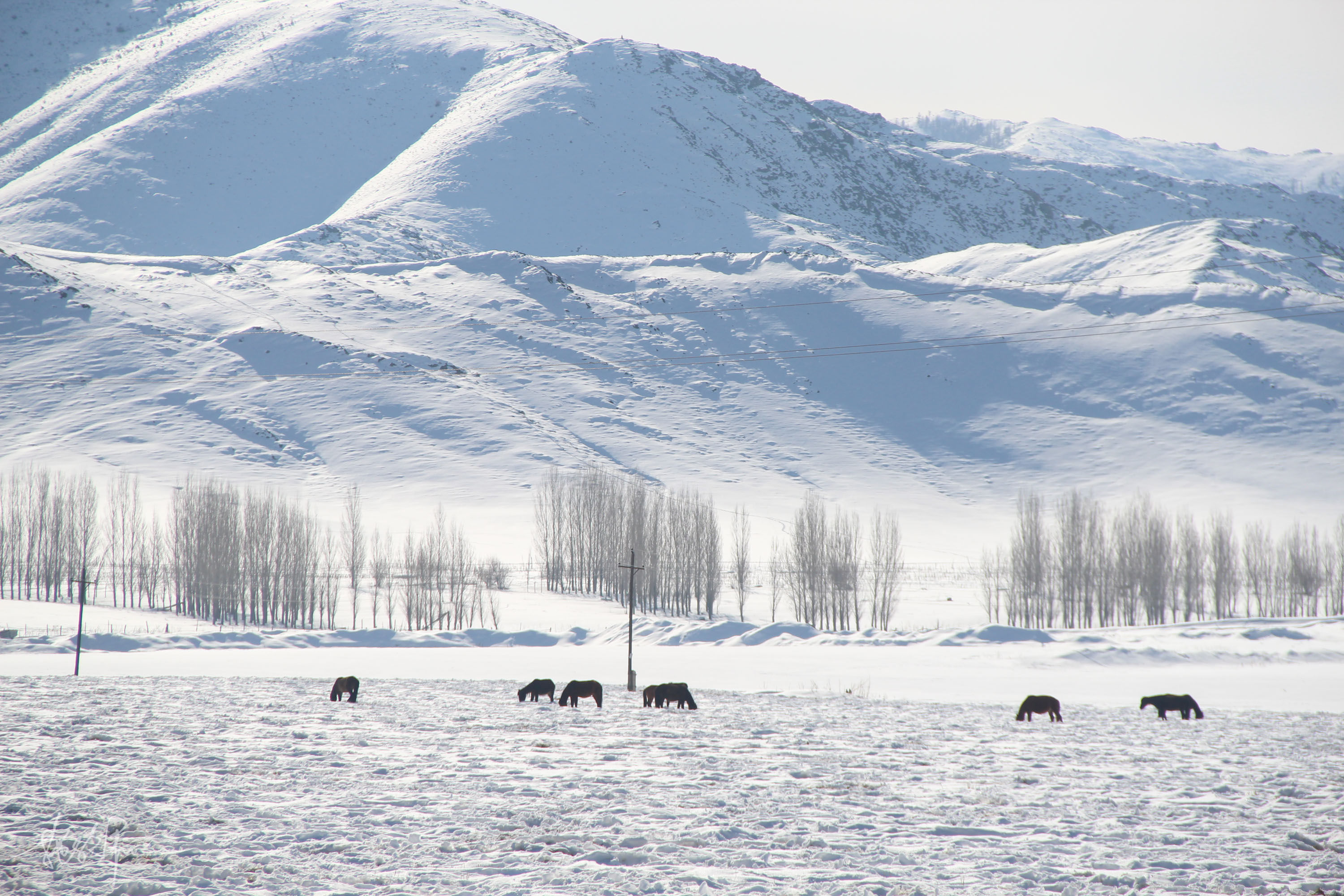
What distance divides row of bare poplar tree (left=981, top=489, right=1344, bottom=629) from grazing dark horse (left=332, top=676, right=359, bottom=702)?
46.3 meters

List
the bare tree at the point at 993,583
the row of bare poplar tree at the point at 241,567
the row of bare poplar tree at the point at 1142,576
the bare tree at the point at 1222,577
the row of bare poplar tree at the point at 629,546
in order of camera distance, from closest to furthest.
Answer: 1. the bare tree at the point at 993,583
2. the row of bare poplar tree at the point at 241,567
3. the row of bare poplar tree at the point at 1142,576
4. the bare tree at the point at 1222,577
5. the row of bare poplar tree at the point at 629,546

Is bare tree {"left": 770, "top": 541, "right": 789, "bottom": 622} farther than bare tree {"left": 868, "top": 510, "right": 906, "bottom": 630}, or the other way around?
bare tree {"left": 770, "top": 541, "right": 789, "bottom": 622}

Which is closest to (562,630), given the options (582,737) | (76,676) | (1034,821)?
(76,676)

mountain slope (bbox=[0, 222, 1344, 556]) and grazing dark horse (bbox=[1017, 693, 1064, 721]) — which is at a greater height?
mountain slope (bbox=[0, 222, 1344, 556])

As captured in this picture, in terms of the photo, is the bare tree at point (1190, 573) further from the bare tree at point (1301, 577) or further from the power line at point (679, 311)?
the power line at point (679, 311)

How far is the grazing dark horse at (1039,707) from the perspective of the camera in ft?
63.7

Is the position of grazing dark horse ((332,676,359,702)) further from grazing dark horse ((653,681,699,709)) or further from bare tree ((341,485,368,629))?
bare tree ((341,485,368,629))

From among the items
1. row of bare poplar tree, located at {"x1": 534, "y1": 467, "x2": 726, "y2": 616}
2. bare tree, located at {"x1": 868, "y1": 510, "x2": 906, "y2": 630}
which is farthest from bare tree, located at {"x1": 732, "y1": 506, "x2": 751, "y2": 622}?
bare tree, located at {"x1": 868, "y1": 510, "x2": 906, "y2": 630}

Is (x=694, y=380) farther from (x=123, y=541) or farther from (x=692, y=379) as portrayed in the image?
(x=123, y=541)

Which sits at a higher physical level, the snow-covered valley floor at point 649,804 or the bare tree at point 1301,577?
the bare tree at point 1301,577

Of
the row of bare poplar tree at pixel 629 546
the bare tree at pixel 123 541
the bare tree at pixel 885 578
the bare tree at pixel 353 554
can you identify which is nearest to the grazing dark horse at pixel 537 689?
the bare tree at pixel 353 554

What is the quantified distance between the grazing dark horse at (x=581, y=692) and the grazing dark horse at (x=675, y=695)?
3.90ft

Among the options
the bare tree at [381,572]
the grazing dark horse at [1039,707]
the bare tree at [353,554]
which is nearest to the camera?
the grazing dark horse at [1039,707]

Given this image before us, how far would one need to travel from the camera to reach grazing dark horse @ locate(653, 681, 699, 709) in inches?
816
